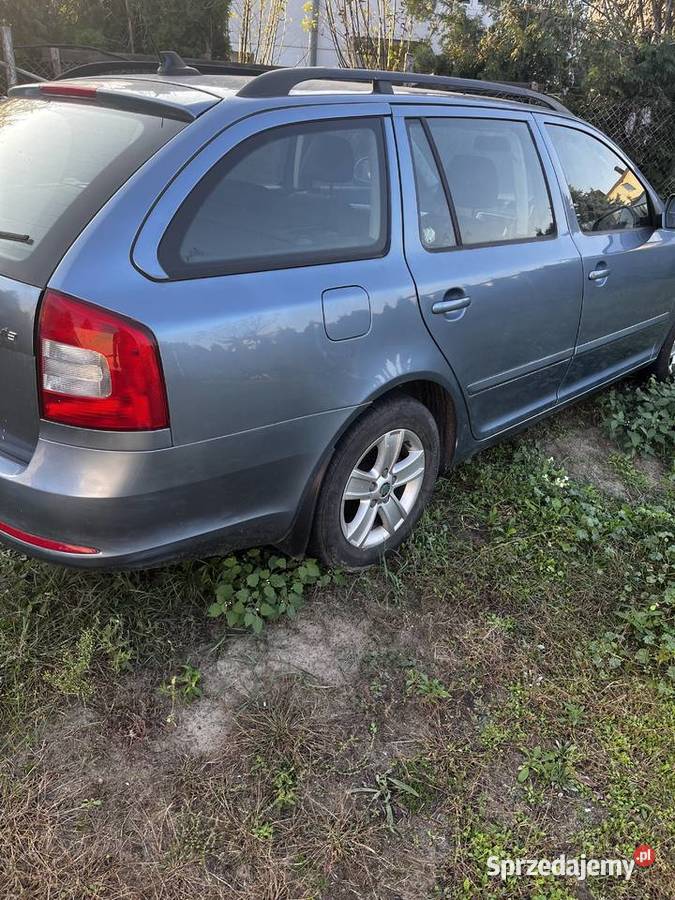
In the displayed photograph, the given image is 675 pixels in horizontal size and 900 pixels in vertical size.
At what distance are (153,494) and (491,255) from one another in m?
1.71

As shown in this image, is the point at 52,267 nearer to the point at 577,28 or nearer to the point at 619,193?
the point at 619,193

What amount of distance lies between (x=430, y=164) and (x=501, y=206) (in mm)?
509

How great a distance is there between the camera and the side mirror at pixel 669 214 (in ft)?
13.0

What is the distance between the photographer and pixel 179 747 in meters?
2.02

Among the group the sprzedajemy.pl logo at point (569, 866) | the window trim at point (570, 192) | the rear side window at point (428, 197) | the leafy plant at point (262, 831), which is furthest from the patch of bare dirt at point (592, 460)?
the leafy plant at point (262, 831)

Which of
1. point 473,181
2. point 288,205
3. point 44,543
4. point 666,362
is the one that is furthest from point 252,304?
point 666,362

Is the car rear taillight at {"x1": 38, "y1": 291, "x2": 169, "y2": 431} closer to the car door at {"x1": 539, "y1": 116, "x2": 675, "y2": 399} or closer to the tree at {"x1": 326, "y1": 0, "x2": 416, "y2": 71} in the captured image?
the car door at {"x1": 539, "y1": 116, "x2": 675, "y2": 399}

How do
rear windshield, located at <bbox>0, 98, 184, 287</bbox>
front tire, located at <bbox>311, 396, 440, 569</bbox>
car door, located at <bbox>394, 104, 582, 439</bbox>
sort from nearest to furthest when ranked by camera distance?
rear windshield, located at <bbox>0, 98, 184, 287</bbox>, front tire, located at <bbox>311, 396, 440, 569</bbox>, car door, located at <bbox>394, 104, 582, 439</bbox>

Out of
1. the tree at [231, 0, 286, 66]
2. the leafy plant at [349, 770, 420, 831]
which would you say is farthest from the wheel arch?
the tree at [231, 0, 286, 66]

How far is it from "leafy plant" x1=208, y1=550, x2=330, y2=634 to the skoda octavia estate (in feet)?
0.48

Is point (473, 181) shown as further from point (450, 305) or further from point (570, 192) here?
point (570, 192)

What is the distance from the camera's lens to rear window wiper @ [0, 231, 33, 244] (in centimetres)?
192

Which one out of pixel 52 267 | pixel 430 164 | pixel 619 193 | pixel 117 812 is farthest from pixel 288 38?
pixel 117 812

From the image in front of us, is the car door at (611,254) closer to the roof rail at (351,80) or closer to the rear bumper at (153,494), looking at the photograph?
the roof rail at (351,80)
